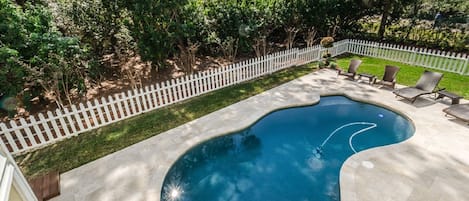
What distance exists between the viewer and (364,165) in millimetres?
4898

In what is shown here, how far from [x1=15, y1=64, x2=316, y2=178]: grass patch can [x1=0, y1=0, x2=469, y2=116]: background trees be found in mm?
1582

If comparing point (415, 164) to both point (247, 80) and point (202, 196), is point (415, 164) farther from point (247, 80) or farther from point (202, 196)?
point (247, 80)

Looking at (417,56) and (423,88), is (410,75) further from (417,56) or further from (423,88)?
(423,88)

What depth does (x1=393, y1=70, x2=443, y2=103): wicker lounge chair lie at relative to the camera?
7340 mm

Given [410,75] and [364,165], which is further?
[410,75]

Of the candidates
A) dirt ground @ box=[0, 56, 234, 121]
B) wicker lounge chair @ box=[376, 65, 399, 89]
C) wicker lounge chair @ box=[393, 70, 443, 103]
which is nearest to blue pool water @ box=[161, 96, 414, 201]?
wicker lounge chair @ box=[393, 70, 443, 103]

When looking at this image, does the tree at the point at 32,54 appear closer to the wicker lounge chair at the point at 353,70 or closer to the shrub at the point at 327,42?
the wicker lounge chair at the point at 353,70

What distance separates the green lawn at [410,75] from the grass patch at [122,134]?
4.71 meters

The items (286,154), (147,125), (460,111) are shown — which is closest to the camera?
(286,154)

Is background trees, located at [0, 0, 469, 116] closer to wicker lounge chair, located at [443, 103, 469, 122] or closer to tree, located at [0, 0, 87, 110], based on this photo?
tree, located at [0, 0, 87, 110]

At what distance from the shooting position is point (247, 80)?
32.3ft

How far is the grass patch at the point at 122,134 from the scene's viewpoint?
213 inches

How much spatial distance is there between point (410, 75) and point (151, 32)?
33.7 ft

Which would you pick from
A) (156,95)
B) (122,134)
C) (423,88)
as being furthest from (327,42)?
(122,134)
